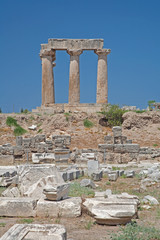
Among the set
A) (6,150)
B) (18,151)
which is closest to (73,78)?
(18,151)

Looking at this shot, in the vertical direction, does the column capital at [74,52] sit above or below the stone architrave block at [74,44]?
below

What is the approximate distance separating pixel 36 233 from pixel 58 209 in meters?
1.70

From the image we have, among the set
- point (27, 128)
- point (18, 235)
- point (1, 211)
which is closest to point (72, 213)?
point (1, 211)

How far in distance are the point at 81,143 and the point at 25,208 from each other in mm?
17047

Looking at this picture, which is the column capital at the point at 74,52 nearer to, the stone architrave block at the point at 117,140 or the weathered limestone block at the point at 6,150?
the stone architrave block at the point at 117,140

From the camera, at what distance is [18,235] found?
167 inches

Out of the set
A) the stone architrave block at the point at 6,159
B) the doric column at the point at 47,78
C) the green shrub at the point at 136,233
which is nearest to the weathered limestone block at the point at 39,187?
the green shrub at the point at 136,233

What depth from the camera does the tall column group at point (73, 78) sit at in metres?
32.2

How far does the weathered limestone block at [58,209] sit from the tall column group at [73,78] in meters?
25.8

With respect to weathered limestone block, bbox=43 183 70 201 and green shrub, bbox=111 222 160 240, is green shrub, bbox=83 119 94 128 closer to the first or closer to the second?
A: weathered limestone block, bbox=43 183 70 201

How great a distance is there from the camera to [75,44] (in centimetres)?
3259

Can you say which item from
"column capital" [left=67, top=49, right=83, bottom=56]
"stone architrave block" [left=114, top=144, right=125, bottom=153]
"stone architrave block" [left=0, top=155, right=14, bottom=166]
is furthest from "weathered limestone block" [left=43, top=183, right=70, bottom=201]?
"column capital" [left=67, top=49, right=83, bottom=56]

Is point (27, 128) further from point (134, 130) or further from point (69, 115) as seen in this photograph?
point (134, 130)

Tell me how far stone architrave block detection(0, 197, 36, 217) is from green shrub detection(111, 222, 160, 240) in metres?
1.93
